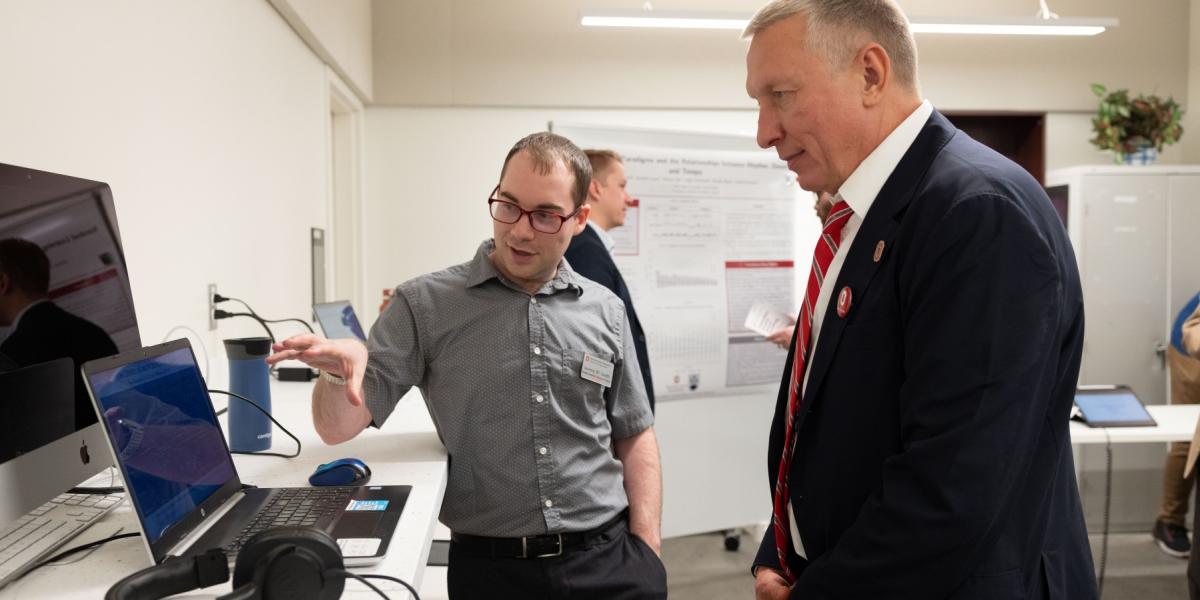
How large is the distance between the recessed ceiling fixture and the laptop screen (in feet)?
10.8

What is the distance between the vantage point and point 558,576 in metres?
1.48

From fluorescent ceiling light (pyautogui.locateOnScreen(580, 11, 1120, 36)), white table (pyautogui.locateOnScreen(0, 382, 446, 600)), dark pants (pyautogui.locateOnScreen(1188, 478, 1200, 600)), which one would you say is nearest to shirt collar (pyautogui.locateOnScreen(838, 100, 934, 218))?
white table (pyautogui.locateOnScreen(0, 382, 446, 600))

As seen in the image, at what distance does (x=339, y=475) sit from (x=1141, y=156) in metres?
4.90

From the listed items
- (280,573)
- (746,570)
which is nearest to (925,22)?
(746,570)

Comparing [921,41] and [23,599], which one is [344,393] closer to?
[23,599]

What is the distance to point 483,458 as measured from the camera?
4.85ft

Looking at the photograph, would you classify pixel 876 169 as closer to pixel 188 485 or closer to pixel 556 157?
pixel 556 157

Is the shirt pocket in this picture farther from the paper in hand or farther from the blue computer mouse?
the paper in hand

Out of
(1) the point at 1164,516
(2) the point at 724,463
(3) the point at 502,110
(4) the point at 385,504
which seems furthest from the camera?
(3) the point at 502,110

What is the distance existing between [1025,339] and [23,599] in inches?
43.4

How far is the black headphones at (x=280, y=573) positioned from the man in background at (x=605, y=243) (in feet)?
4.72

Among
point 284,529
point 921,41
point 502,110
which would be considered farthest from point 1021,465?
point 921,41

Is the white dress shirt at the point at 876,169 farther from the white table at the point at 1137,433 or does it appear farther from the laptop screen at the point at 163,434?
the white table at the point at 1137,433

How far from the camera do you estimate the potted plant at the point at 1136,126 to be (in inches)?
181
